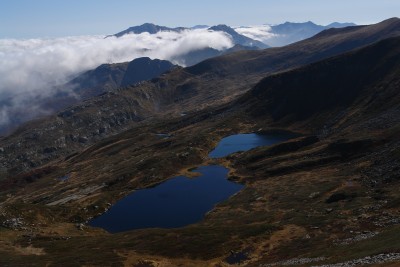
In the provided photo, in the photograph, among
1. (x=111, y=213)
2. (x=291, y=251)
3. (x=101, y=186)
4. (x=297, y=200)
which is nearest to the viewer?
(x=291, y=251)

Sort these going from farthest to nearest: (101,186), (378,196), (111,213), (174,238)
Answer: (101,186)
(111,213)
(378,196)
(174,238)

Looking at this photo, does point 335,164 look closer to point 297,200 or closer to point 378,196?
point 297,200

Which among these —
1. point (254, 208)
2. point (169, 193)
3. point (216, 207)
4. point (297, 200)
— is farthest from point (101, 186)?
point (297, 200)

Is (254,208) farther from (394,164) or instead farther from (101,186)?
(101,186)

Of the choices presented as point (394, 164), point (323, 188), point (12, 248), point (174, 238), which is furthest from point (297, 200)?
point (12, 248)

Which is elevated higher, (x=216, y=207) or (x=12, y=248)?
(x=12, y=248)

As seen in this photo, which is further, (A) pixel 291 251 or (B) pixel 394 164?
(B) pixel 394 164
